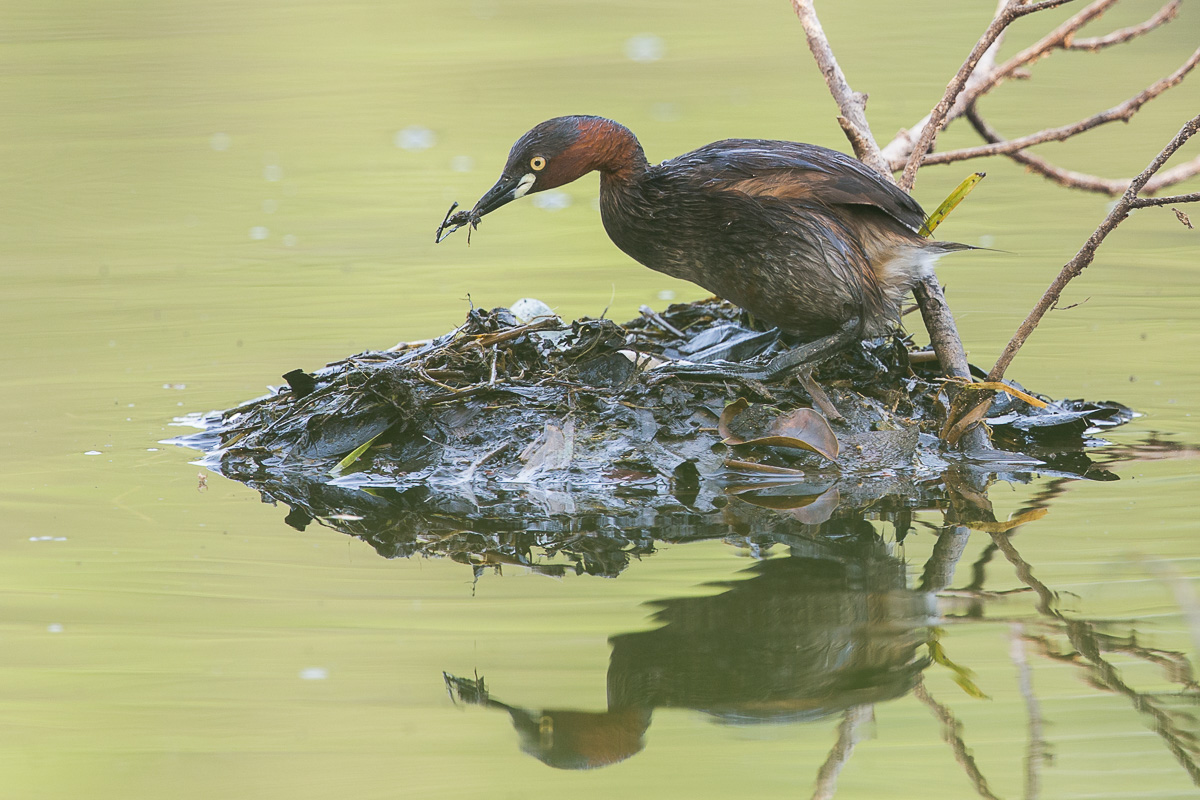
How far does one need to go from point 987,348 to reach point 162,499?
137 inches

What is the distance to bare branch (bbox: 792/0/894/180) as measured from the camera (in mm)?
4973

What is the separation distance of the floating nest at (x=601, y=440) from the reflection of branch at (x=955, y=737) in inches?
41.0

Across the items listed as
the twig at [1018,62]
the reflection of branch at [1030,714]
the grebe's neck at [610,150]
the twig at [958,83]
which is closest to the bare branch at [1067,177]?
the twig at [1018,62]

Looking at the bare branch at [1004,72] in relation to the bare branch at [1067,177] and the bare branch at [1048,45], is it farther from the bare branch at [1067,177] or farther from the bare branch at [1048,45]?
the bare branch at [1067,177]

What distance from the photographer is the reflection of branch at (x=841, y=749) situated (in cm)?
251

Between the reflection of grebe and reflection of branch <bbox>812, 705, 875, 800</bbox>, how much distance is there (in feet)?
0.14

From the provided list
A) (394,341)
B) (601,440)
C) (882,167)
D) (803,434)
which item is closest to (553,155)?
(601,440)

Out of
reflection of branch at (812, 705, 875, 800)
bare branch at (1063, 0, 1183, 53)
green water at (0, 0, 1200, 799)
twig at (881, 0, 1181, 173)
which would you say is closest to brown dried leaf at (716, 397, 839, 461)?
green water at (0, 0, 1200, 799)

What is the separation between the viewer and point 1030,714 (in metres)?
2.74

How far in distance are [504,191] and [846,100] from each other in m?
1.65

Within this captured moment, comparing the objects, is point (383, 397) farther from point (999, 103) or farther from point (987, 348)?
point (999, 103)

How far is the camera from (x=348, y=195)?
28.2ft

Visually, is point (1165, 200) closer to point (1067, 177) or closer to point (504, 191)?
point (504, 191)

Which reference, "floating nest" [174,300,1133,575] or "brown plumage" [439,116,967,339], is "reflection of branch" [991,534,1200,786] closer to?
"floating nest" [174,300,1133,575]
